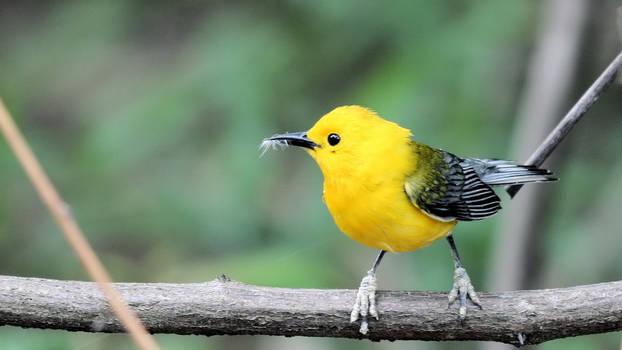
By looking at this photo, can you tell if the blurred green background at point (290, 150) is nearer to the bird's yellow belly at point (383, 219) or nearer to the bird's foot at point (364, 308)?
the bird's yellow belly at point (383, 219)

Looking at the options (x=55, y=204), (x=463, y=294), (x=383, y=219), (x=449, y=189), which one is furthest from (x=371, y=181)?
(x=55, y=204)

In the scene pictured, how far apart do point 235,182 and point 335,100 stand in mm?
1071

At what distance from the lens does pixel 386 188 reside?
11.7 ft

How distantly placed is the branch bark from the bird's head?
656 mm

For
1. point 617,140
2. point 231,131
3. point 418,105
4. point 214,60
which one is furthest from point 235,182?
point 617,140

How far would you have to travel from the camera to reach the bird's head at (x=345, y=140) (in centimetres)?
365

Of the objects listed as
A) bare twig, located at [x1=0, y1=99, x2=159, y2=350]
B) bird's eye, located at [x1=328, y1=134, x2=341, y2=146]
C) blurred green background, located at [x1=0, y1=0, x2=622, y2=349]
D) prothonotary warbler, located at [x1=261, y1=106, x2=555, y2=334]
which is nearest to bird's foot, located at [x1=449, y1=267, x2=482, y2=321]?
prothonotary warbler, located at [x1=261, y1=106, x2=555, y2=334]

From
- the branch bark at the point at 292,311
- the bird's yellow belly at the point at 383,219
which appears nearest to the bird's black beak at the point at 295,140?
the bird's yellow belly at the point at 383,219

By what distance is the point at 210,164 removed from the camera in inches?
225

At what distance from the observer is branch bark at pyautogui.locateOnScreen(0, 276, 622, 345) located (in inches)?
120

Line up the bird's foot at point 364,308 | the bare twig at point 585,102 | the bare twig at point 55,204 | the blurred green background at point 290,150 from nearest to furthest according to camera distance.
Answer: the bare twig at point 55,204
the bird's foot at point 364,308
the bare twig at point 585,102
the blurred green background at point 290,150

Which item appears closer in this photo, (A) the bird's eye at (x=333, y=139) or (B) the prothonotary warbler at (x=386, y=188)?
(B) the prothonotary warbler at (x=386, y=188)

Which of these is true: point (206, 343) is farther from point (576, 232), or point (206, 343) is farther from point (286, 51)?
point (576, 232)

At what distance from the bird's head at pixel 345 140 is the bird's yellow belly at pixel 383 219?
17 centimetres
